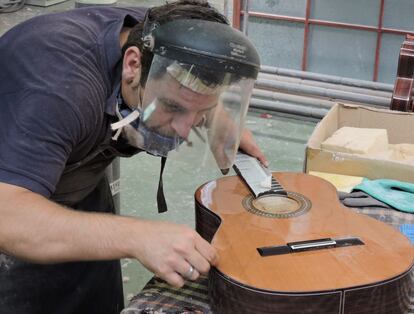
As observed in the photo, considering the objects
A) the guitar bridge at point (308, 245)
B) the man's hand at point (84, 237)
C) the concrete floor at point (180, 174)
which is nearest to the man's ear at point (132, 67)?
the man's hand at point (84, 237)

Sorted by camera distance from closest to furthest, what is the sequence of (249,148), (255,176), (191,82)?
(191,82) → (255,176) → (249,148)

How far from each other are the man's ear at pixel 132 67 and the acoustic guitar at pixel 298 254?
1.17 ft

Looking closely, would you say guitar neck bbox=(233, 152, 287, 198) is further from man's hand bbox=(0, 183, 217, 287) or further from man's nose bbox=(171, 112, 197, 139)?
man's hand bbox=(0, 183, 217, 287)

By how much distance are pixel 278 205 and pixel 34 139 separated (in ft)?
2.08

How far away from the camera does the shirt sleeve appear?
3.50 ft

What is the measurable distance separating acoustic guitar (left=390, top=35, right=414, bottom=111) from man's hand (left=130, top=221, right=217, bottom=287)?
129 cm

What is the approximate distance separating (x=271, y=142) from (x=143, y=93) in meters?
2.21

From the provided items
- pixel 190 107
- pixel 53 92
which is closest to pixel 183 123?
pixel 190 107

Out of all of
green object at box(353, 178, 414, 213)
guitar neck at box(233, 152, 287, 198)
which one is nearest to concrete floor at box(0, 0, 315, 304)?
guitar neck at box(233, 152, 287, 198)

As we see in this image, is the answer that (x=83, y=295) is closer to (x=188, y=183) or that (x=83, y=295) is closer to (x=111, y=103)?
(x=111, y=103)

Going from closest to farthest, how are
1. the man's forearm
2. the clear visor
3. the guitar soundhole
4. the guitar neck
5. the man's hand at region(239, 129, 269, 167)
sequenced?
1. the man's forearm
2. the clear visor
3. the guitar soundhole
4. the guitar neck
5. the man's hand at region(239, 129, 269, 167)

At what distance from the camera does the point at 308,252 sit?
1256 millimetres

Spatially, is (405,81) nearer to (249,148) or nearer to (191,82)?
(249,148)

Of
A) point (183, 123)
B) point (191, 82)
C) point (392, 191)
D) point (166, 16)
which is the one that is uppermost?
point (166, 16)
